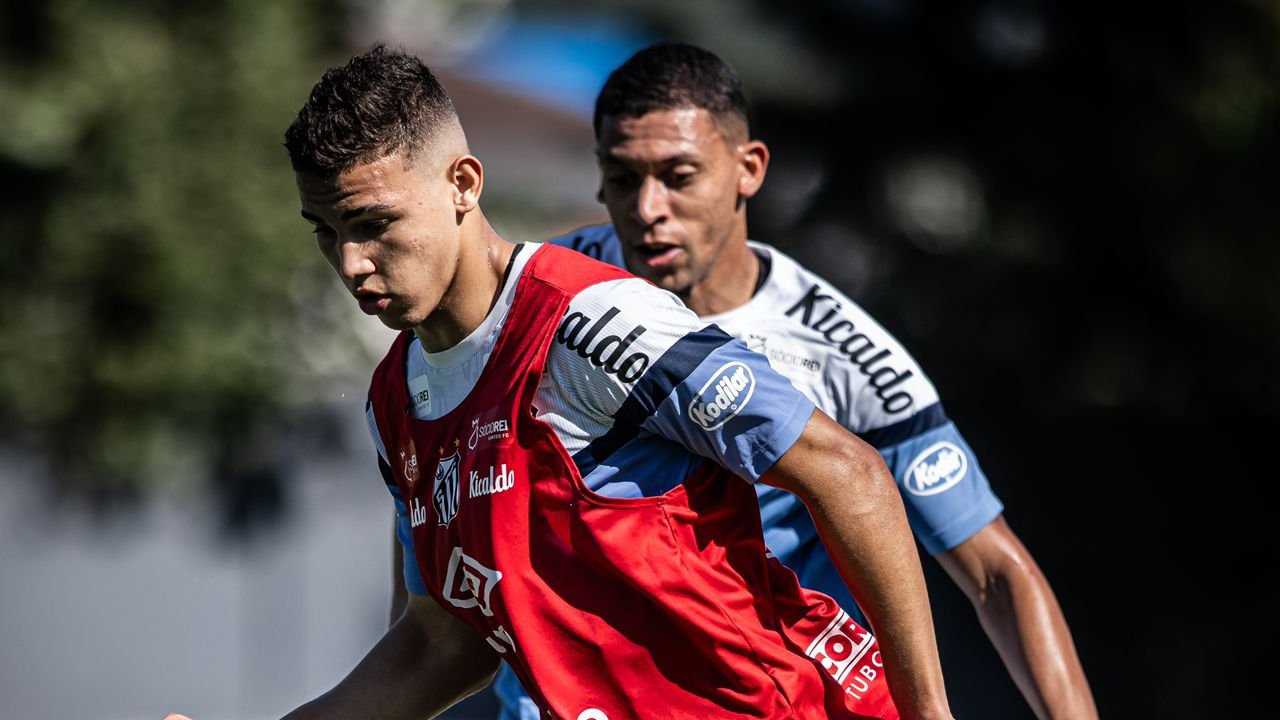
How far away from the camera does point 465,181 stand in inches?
104

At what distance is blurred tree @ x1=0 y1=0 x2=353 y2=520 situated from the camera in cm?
950

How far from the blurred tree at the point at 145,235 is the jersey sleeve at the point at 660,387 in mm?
7372

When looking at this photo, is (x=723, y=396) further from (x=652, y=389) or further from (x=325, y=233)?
(x=325, y=233)

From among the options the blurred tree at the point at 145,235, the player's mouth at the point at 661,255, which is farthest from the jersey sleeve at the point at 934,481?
the blurred tree at the point at 145,235

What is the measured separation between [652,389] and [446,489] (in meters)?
0.46

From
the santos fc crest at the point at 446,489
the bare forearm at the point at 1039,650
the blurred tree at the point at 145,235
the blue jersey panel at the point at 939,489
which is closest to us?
the santos fc crest at the point at 446,489

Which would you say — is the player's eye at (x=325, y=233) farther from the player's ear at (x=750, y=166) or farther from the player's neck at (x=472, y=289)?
the player's ear at (x=750, y=166)

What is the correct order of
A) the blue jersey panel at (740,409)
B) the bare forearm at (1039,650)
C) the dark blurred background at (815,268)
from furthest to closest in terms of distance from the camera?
the dark blurred background at (815,268)
the bare forearm at (1039,650)
the blue jersey panel at (740,409)

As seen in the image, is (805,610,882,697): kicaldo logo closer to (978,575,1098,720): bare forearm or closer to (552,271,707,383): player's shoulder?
(552,271,707,383): player's shoulder

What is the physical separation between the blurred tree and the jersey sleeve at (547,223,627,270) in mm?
5998

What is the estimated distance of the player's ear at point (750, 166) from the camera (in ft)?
13.0

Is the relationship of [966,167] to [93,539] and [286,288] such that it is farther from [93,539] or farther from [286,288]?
[93,539]

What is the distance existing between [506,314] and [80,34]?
25.8ft

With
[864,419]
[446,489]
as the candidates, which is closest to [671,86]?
[864,419]
